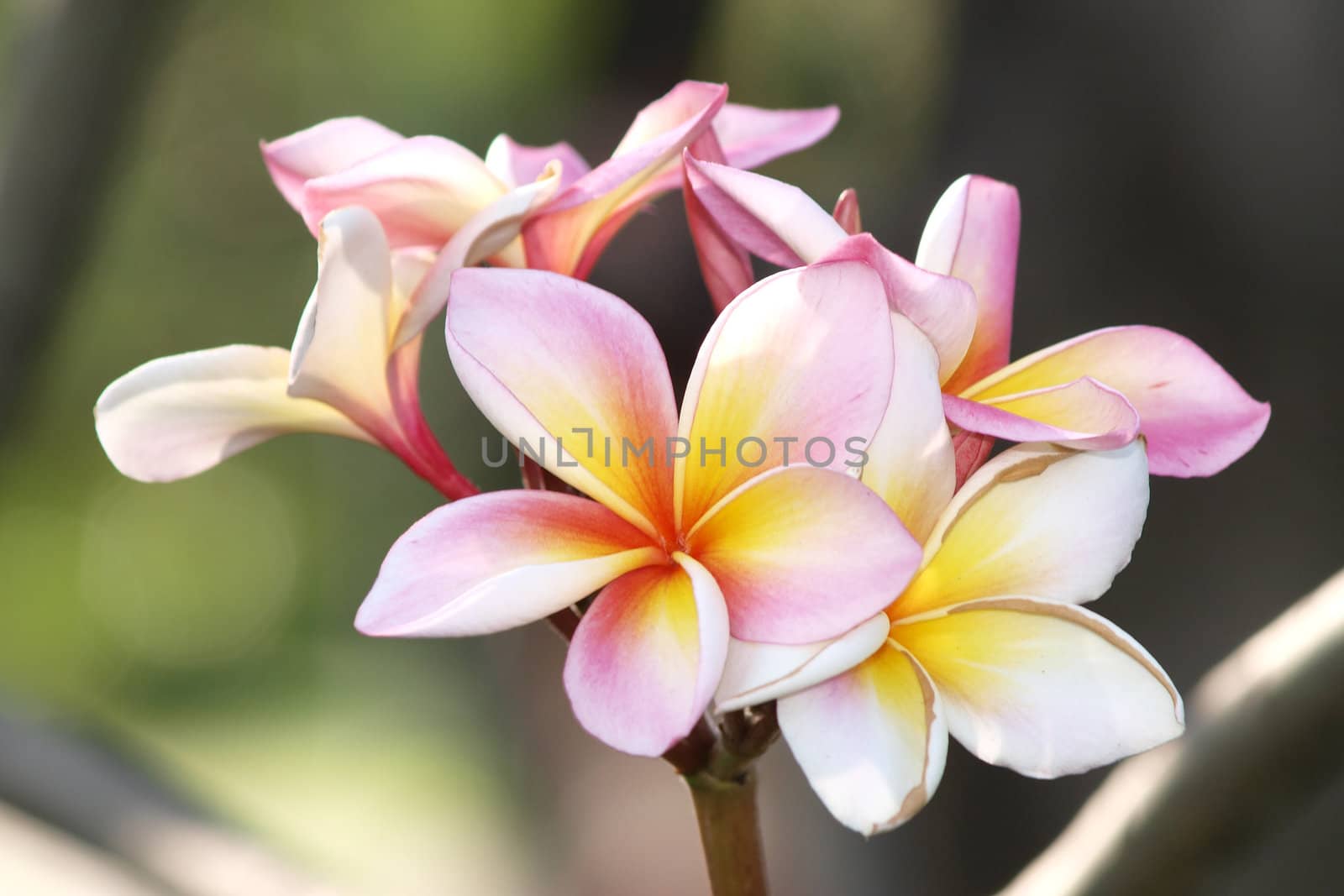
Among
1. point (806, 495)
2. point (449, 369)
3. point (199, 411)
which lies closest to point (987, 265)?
point (806, 495)

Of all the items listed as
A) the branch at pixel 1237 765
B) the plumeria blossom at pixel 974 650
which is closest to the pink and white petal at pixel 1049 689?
the plumeria blossom at pixel 974 650

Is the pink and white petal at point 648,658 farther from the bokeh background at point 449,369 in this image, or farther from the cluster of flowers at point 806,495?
the bokeh background at point 449,369

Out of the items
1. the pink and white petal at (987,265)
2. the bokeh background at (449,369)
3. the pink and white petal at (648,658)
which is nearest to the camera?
the pink and white petal at (648,658)

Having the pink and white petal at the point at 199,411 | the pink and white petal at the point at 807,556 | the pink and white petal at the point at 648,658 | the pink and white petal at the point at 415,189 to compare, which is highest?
the pink and white petal at the point at 415,189

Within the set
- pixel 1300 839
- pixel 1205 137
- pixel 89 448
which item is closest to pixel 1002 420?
pixel 1300 839

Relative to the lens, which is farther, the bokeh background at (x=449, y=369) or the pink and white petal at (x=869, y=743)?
the bokeh background at (x=449, y=369)

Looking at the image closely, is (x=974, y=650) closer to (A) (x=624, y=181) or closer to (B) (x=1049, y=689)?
(B) (x=1049, y=689)

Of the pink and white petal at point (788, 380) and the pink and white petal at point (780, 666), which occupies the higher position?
the pink and white petal at point (788, 380)
